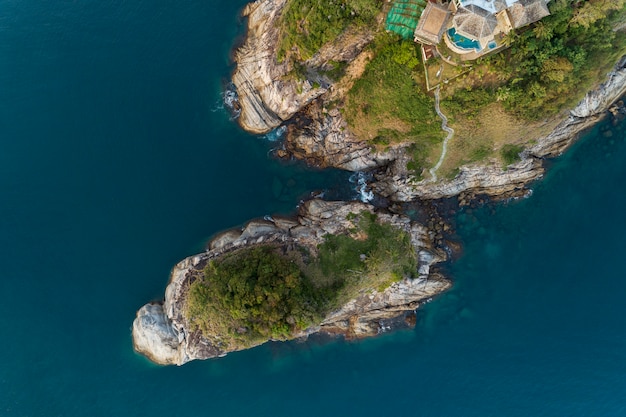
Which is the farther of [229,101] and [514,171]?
[229,101]

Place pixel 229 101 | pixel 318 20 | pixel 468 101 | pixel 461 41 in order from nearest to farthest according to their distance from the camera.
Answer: pixel 461 41
pixel 318 20
pixel 468 101
pixel 229 101

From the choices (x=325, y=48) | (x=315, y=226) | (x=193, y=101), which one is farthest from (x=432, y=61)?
(x=193, y=101)

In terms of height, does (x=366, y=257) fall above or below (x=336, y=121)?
below

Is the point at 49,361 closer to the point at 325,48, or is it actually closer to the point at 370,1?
the point at 325,48

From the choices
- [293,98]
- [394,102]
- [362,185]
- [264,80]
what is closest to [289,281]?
[362,185]

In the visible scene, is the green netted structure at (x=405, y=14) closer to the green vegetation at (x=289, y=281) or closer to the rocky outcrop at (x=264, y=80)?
the rocky outcrop at (x=264, y=80)

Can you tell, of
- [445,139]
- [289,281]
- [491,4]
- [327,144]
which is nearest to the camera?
[491,4]

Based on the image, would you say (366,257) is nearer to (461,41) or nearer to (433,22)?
(461,41)

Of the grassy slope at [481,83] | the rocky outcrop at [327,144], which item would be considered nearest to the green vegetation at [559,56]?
the grassy slope at [481,83]
